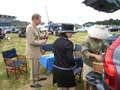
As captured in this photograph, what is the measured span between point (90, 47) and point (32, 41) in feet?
7.31

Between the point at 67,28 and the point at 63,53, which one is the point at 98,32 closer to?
the point at 67,28

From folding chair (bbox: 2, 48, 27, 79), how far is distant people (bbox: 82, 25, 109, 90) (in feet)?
13.3

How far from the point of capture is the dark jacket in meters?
5.45

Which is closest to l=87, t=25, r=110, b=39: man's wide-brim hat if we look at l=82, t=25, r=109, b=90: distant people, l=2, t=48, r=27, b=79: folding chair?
l=82, t=25, r=109, b=90: distant people

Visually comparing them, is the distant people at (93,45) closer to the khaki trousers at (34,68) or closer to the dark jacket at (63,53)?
the dark jacket at (63,53)

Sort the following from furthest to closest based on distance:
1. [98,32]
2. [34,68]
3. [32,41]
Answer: [34,68] < [32,41] < [98,32]

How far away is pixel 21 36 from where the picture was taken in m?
39.6

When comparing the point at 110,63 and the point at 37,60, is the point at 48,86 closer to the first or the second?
the point at 37,60

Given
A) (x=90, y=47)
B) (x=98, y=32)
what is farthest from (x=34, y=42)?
(x=98, y=32)

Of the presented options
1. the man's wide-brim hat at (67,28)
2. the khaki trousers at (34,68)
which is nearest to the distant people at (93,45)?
the man's wide-brim hat at (67,28)

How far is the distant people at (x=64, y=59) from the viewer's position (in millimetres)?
5469

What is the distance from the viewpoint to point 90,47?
5.90 metres

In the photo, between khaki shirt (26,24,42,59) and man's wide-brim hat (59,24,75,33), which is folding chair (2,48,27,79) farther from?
man's wide-brim hat (59,24,75,33)

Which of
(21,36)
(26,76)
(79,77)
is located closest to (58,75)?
(79,77)
